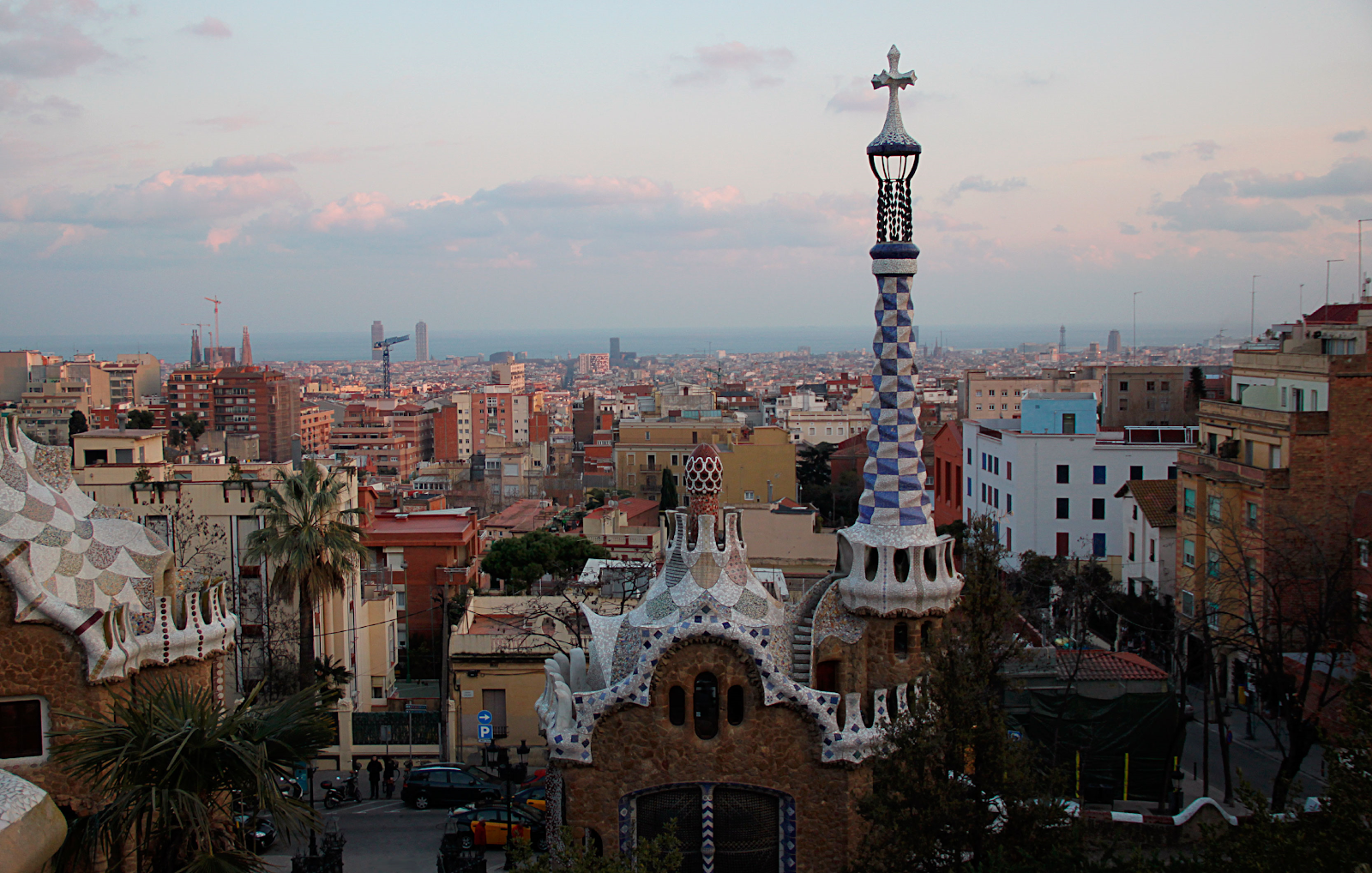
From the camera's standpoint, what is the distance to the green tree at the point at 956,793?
1287 centimetres

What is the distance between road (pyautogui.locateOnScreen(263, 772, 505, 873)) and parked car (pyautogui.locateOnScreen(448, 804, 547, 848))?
0.84 feet

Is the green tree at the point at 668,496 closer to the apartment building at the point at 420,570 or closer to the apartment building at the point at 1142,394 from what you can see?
the apartment building at the point at 420,570

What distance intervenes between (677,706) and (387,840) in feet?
23.4

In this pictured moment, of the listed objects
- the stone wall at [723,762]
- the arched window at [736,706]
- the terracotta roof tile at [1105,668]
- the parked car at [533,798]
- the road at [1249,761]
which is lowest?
the road at [1249,761]

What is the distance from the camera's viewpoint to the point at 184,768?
1270 cm

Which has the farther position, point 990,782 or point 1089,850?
point 1089,850

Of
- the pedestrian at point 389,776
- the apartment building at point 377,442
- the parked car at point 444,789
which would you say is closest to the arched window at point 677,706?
the parked car at point 444,789

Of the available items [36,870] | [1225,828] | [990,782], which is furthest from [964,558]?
[36,870]

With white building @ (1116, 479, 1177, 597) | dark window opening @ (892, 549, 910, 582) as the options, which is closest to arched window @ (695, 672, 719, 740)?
dark window opening @ (892, 549, 910, 582)

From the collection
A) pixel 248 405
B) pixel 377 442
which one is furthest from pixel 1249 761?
pixel 248 405

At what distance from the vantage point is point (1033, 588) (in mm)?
35281

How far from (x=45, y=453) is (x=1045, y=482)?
33288 millimetres

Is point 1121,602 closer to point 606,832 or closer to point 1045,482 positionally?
point 1045,482

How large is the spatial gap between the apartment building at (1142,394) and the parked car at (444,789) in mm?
52838
